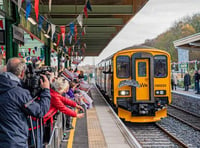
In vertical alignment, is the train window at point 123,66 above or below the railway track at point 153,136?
above

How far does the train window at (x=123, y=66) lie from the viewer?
35.0 feet

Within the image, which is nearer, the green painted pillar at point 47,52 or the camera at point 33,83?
the camera at point 33,83

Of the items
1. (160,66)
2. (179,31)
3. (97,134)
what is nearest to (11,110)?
(97,134)

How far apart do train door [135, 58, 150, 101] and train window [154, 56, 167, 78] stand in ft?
1.17

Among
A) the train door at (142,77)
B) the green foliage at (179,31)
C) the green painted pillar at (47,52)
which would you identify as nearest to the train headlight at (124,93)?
the train door at (142,77)

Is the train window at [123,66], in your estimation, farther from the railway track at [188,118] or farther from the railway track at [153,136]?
the railway track at [188,118]

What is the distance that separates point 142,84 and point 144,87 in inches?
5.2

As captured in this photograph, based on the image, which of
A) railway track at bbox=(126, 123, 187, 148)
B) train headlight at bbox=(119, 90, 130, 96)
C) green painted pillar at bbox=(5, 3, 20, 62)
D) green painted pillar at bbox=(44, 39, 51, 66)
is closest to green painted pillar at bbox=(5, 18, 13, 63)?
green painted pillar at bbox=(5, 3, 20, 62)

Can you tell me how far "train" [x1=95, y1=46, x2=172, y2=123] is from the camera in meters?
10.2

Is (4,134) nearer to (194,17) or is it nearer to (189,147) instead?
(189,147)

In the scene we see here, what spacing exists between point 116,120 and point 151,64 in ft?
7.96

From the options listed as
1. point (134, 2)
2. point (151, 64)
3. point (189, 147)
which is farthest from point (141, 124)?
point (134, 2)

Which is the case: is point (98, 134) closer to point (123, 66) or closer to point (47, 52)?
point (123, 66)

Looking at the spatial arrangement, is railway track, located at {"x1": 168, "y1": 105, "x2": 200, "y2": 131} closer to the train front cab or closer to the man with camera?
the train front cab
